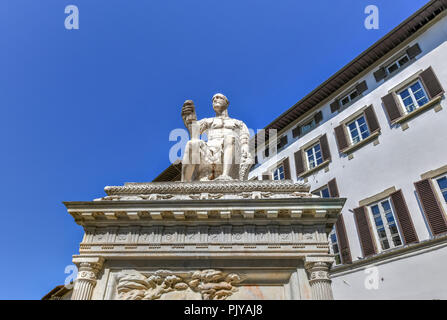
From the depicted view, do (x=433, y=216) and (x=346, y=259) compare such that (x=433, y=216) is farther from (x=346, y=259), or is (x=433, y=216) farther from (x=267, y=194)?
(x=267, y=194)

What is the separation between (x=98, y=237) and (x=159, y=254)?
54.2 inches

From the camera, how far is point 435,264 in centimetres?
1409

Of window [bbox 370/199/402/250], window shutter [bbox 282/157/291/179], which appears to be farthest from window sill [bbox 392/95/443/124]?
window shutter [bbox 282/157/291/179]

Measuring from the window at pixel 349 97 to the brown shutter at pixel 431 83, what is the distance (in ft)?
16.7

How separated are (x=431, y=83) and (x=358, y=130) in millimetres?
5087

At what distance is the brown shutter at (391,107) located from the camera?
60.6 feet

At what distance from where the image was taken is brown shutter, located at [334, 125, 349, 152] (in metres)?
21.3

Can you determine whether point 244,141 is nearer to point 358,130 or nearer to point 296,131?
point 358,130

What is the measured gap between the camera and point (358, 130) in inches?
829

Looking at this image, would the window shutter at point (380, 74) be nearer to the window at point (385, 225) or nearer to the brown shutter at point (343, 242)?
the window at point (385, 225)

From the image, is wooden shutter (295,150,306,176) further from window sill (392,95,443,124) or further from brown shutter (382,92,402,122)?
window sill (392,95,443,124)

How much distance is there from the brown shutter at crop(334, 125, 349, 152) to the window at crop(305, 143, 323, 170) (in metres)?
1.89

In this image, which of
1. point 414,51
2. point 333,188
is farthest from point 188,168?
point 414,51
